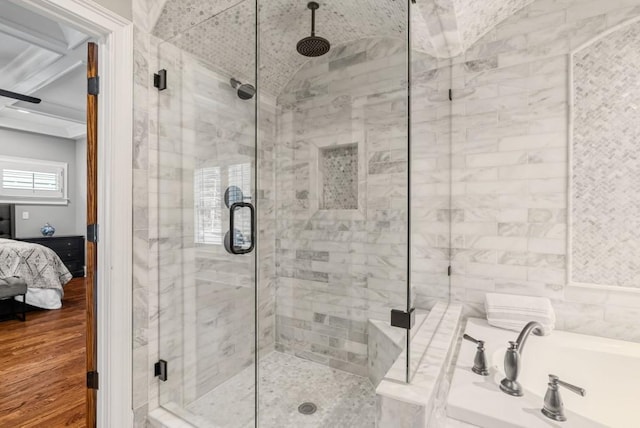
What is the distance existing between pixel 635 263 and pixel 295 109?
85.9 inches

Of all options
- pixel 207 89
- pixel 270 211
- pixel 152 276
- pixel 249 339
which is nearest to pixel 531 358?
pixel 249 339

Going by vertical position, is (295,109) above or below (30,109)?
below

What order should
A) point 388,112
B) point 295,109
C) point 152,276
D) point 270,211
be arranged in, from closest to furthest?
point 152,276 → point 388,112 → point 270,211 → point 295,109

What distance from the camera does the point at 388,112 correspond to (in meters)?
1.86

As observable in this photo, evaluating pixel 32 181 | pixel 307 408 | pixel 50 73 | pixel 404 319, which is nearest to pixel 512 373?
pixel 404 319

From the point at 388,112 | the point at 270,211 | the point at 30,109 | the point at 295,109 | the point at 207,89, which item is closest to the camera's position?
the point at 207,89

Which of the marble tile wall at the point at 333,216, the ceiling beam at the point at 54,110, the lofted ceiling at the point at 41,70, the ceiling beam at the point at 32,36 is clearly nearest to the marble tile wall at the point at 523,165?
the marble tile wall at the point at 333,216

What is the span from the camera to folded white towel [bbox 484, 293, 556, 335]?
5.92ft

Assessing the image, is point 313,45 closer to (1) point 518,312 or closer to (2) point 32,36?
(1) point 518,312

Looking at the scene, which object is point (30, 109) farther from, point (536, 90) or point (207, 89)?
point (536, 90)

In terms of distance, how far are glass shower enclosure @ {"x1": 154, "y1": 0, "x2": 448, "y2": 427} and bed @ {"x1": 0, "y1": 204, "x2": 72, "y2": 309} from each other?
325cm

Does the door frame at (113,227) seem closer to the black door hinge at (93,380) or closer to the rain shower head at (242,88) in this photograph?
the black door hinge at (93,380)

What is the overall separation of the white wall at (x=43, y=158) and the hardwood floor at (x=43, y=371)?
2506mm

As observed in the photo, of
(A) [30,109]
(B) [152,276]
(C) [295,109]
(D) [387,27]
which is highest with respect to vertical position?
(A) [30,109]
